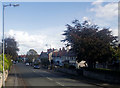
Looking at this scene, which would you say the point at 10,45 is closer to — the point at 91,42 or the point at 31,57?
the point at 91,42

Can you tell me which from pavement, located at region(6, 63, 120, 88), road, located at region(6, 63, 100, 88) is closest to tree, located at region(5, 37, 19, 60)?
road, located at region(6, 63, 100, 88)

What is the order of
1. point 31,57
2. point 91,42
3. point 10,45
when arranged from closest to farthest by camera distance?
1. point 91,42
2. point 10,45
3. point 31,57

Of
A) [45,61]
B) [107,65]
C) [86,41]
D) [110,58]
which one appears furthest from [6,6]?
[45,61]

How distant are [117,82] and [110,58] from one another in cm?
857

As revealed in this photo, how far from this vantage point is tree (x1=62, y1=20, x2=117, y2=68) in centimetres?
2941

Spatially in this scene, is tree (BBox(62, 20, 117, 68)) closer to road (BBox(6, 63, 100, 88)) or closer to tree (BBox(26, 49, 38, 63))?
road (BBox(6, 63, 100, 88))

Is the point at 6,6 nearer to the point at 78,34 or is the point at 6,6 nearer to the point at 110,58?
the point at 78,34

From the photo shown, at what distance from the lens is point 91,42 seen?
29.5 meters

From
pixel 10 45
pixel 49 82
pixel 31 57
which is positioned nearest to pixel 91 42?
pixel 49 82

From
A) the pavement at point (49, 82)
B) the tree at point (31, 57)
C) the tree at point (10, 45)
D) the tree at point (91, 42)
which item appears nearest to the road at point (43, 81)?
the pavement at point (49, 82)

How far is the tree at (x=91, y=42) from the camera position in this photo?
29406 millimetres

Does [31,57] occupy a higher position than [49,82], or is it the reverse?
[31,57]

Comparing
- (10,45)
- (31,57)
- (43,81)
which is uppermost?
(10,45)

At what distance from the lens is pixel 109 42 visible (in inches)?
1228
